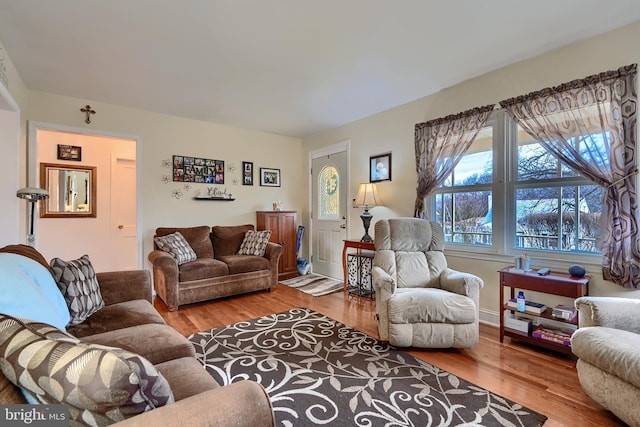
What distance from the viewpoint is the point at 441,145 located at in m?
3.21

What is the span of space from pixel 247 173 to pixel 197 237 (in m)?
1.37

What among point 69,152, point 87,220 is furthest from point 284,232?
point 69,152

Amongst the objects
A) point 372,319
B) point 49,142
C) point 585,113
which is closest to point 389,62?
point 585,113

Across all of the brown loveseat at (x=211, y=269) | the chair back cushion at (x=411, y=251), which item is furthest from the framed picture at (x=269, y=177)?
the chair back cushion at (x=411, y=251)

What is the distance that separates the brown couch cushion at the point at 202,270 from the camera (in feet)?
11.1

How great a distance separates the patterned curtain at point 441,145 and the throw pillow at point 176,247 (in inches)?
113

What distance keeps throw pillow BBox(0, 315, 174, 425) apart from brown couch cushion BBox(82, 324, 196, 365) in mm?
731

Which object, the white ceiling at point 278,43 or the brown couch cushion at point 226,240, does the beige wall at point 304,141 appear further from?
the brown couch cushion at point 226,240

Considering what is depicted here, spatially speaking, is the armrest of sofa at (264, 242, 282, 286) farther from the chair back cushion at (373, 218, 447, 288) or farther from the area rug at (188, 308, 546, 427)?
the chair back cushion at (373, 218, 447, 288)

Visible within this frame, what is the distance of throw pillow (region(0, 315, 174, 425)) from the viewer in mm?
641

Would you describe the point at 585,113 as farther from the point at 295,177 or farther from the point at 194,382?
the point at 295,177

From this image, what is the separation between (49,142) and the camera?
13.4ft

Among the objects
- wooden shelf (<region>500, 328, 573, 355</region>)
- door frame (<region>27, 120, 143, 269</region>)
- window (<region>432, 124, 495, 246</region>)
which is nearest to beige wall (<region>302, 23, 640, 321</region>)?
window (<region>432, 124, 495, 246</region>)

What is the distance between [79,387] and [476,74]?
3555 mm
